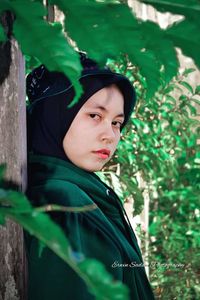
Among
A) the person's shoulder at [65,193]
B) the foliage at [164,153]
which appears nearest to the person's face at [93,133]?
the person's shoulder at [65,193]

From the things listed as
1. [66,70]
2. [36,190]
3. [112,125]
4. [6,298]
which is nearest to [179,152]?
[112,125]

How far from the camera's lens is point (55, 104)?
166cm

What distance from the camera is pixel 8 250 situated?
3.93 feet

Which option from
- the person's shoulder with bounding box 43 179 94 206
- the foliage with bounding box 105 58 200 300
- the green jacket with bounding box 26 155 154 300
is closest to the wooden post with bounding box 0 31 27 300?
the green jacket with bounding box 26 155 154 300

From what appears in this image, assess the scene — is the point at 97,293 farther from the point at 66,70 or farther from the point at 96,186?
the point at 96,186

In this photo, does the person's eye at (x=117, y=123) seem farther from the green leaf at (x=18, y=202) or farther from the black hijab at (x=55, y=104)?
the green leaf at (x=18, y=202)

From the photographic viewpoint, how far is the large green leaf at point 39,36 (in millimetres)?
723

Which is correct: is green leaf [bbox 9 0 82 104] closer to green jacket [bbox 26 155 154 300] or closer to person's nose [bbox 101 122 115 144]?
green jacket [bbox 26 155 154 300]

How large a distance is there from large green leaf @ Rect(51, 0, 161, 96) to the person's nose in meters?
0.95

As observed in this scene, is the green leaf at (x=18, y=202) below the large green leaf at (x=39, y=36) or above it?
below

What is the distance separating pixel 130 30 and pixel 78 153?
0.95 meters

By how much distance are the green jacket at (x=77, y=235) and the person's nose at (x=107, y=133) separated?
0.40 feet

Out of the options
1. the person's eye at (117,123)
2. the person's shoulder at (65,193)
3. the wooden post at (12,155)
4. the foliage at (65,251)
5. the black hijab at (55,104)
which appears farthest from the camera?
the person's eye at (117,123)

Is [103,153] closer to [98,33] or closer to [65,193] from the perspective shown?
[65,193]
